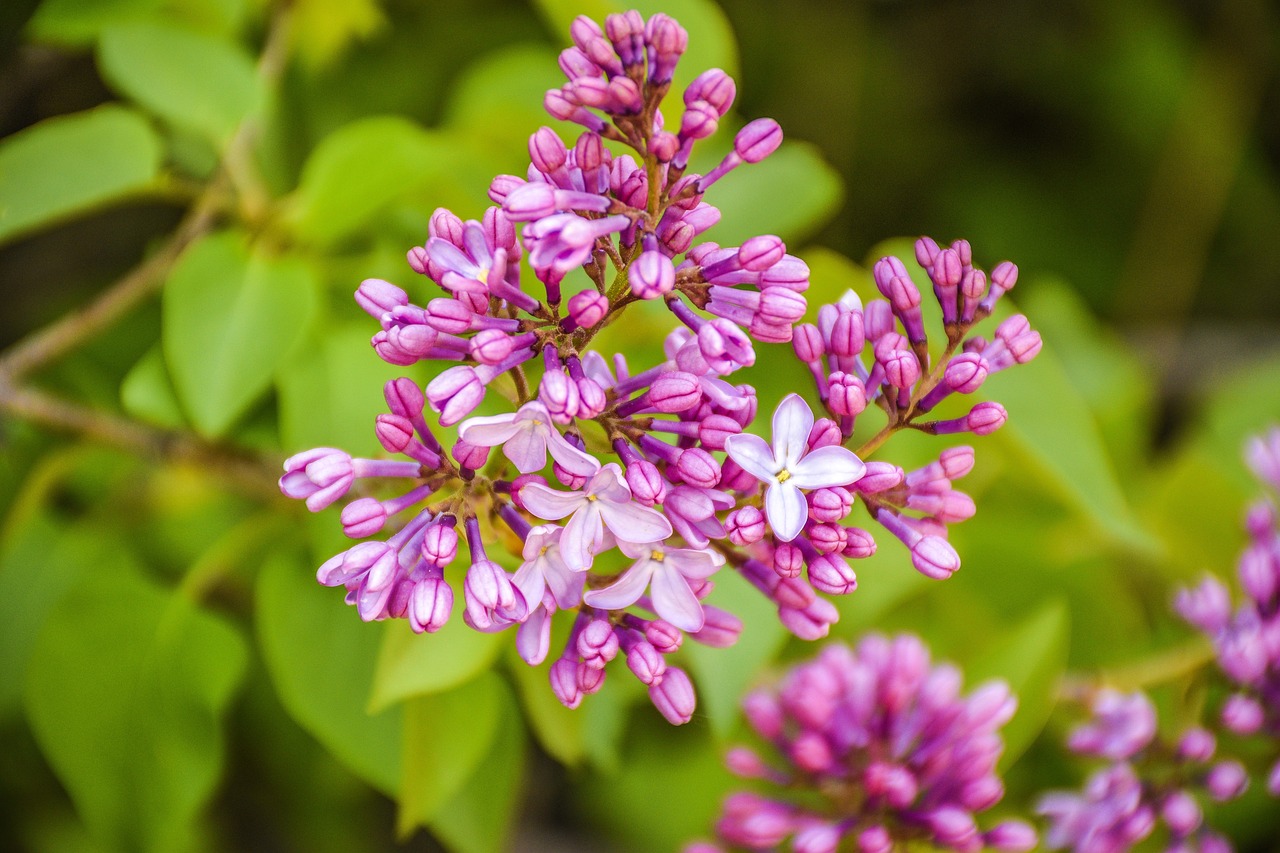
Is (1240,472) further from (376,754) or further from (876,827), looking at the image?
(376,754)

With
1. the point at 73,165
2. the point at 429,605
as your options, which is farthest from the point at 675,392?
the point at 73,165

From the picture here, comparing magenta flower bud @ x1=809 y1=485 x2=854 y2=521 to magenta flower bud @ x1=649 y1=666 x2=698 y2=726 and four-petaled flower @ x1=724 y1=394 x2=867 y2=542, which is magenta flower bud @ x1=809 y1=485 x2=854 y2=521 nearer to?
four-petaled flower @ x1=724 y1=394 x2=867 y2=542

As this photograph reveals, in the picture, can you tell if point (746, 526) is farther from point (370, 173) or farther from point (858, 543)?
point (370, 173)

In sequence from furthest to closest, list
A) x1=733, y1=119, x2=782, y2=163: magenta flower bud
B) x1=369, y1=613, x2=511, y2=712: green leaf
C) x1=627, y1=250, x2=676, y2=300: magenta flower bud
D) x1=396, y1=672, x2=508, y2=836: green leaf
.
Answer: x1=396, y1=672, x2=508, y2=836: green leaf
x1=369, y1=613, x2=511, y2=712: green leaf
x1=733, y1=119, x2=782, y2=163: magenta flower bud
x1=627, y1=250, x2=676, y2=300: magenta flower bud

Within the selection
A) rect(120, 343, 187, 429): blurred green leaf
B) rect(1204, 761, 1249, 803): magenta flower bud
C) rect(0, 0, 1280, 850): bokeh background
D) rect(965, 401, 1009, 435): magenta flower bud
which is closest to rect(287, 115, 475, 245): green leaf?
rect(0, 0, 1280, 850): bokeh background

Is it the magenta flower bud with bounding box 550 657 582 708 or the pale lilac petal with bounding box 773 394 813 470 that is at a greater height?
the pale lilac petal with bounding box 773 394 813 470

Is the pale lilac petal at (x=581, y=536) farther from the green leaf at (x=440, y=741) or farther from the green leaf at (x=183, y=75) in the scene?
the green leaf at (x=183, y=75)

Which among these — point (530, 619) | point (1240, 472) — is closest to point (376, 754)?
point (530, 619)
